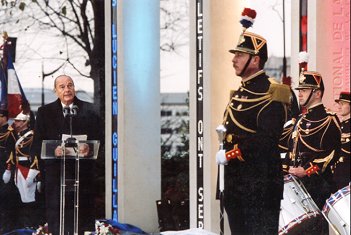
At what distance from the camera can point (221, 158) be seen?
8.93 m

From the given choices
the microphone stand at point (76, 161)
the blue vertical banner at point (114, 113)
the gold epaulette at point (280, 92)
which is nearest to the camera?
the gold epaulette at point (280, 92)

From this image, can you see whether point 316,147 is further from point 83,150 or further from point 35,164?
point 35,164

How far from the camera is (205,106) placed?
9.37 m

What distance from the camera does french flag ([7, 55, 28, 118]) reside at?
10.7 metres

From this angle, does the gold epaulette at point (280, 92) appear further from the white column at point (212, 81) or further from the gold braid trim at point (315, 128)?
the white column at point (212, 81)

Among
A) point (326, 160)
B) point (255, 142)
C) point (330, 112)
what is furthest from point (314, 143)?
point (255, 142)

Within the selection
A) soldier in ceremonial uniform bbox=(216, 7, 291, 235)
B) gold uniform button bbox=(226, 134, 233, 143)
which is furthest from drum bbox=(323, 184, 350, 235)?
gold uniform button bbox=(226, 134, 233, 143)

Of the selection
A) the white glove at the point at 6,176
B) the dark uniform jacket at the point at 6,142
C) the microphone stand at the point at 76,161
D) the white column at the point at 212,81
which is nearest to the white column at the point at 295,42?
the white column at the point at 212,81

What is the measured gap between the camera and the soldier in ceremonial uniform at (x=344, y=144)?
25.5ft

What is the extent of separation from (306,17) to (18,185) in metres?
3.64

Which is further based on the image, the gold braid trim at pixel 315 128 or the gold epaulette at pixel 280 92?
the gold epaulette at pixel 280 92

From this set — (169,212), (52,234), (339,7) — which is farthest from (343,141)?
(52,234)

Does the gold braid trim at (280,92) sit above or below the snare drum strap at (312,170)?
above

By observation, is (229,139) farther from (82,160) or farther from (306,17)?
(82,160)
